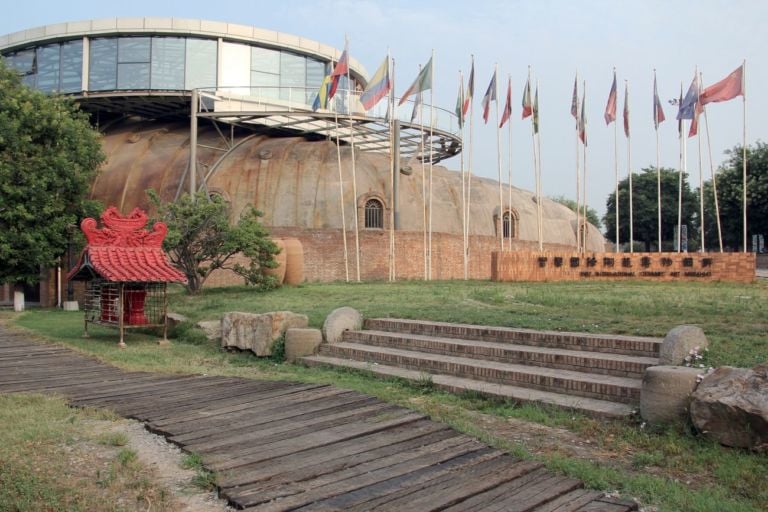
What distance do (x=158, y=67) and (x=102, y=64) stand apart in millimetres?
2564

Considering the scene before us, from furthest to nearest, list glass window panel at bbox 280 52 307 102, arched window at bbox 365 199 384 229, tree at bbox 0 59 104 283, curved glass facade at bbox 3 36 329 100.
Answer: glass window panel at bbox 280 52 307 102
curved glass facade at bbox 3 36 329 100
arched window at bbox 365 199 384 229
tree at bbox 0 59 104 283

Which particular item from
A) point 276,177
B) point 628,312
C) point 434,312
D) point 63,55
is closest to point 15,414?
point 434,312

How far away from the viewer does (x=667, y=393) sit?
19.5 feet

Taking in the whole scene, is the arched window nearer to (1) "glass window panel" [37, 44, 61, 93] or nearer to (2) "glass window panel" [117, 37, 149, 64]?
(2) "glass window panel" [117, 37, 149, 64]

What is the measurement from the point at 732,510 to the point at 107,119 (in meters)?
32.9

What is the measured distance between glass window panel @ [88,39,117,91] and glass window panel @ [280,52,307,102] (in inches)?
281

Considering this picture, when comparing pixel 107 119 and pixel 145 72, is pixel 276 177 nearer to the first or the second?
pixel 145 72

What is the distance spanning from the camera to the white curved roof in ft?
90.4

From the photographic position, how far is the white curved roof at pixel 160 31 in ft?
90.4

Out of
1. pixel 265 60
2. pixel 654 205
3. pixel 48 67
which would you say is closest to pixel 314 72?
pixel 265 60

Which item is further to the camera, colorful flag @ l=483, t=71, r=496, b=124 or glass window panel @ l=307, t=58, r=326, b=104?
glass window panel @ l=307, t=58, r=326, b=104

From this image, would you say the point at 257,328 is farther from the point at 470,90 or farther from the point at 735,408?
the point at 470,90

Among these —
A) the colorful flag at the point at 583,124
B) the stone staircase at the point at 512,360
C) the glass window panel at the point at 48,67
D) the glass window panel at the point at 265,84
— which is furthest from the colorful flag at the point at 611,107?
the glass window panel at the point at 48,67

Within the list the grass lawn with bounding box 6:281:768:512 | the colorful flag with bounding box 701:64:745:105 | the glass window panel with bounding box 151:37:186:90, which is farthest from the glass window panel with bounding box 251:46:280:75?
the colorful flag with bounding box 701:64:745:105
